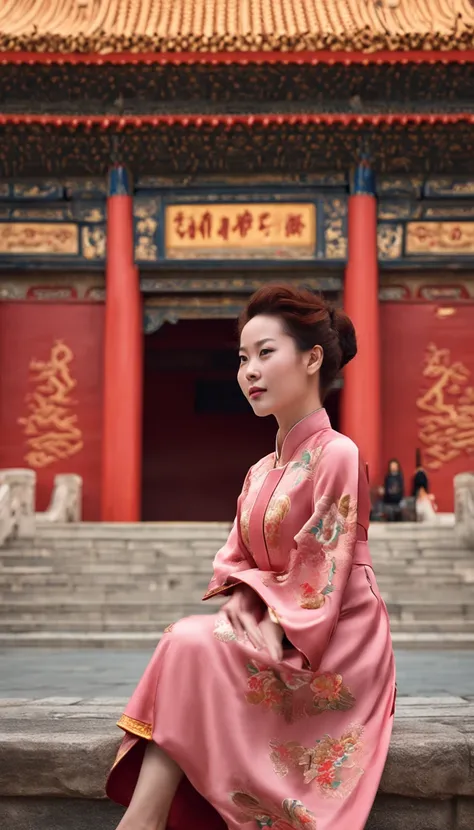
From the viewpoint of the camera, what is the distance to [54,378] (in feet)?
→ 44.4

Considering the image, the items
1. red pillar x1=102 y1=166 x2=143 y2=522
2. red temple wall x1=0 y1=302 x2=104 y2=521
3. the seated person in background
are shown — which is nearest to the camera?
the seated person in background

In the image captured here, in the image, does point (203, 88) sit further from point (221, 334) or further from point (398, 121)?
point (221, 334)

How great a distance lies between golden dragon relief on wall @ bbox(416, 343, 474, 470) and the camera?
13.3 m

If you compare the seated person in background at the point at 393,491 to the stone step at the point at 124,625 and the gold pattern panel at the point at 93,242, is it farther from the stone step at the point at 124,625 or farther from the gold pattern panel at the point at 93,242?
the gold pattern panel at the point at 93,242

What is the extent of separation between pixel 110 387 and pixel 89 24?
209 inches

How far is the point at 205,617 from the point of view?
2250 millimetres

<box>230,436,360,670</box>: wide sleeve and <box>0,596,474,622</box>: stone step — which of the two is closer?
<box>230,436,360,670</box>: wide sleeve

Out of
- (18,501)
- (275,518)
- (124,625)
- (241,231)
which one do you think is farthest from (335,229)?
(275,518)

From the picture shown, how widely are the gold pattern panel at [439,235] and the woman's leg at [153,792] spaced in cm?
1181

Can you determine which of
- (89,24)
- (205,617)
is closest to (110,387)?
(89,24)

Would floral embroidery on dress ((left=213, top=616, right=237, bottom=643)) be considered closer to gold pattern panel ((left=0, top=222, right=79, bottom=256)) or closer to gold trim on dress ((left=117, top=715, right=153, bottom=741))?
gold trim on dress ((left=117, top=715, right=153, bottom=741))

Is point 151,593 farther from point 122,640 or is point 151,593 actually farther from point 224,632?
point 224,632

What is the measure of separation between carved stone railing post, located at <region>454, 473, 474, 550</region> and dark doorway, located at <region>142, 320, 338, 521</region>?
6504mm

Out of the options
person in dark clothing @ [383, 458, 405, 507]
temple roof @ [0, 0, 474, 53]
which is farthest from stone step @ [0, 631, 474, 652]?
temple roof @ [0, 0, 474, 53]
